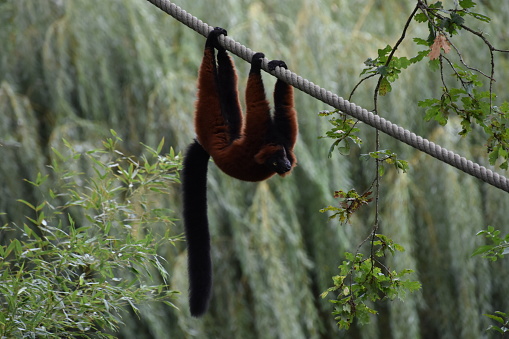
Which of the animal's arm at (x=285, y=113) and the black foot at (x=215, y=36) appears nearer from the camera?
the black foot at (x=215, y=36)

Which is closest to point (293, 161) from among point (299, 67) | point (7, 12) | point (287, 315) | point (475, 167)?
point (475, 167)

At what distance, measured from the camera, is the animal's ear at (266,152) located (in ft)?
8.42

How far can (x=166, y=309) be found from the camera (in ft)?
12.8

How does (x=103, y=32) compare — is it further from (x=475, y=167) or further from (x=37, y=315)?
(x=475, y=167)

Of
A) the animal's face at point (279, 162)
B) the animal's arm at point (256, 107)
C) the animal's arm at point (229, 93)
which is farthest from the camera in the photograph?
the animal's arm at point (229, 93)

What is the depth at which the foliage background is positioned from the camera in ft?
12.8

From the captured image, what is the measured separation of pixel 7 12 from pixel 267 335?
9.26 feet

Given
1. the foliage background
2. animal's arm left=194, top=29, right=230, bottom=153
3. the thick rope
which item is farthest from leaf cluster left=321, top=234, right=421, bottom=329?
the foliage background

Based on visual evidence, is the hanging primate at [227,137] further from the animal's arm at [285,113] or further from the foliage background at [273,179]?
the foliage background at [273,179]

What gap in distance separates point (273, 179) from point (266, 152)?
1.63 metres

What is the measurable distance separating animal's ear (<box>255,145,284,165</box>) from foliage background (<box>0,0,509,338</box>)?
1.43 m

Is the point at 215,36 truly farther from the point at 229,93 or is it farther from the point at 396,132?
the point at 396,132

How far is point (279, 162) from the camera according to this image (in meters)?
2.55

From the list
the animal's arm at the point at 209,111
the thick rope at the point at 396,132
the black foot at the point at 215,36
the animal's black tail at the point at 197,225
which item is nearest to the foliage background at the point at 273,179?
the animal's black tail at the point at 197,225
